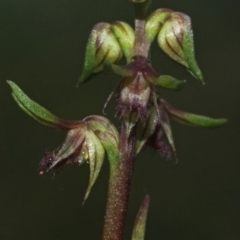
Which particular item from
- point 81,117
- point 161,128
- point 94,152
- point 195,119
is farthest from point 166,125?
point 81,117

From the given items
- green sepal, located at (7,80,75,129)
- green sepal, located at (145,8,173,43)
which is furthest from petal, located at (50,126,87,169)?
green sepal, located at (145,8,173,43)

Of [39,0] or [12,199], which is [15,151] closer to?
[12,199]

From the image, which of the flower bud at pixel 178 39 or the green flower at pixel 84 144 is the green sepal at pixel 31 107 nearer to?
the green flower at pixel 84 144

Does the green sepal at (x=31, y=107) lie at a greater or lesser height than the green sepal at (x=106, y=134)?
greater

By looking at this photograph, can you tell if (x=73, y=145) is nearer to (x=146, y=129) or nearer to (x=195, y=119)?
(x=146, y=129)

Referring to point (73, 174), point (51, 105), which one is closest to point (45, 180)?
point (73, 174)

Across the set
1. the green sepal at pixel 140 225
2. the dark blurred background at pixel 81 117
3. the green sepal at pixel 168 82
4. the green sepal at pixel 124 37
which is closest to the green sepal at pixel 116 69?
the green sepal at pixel 168 82
